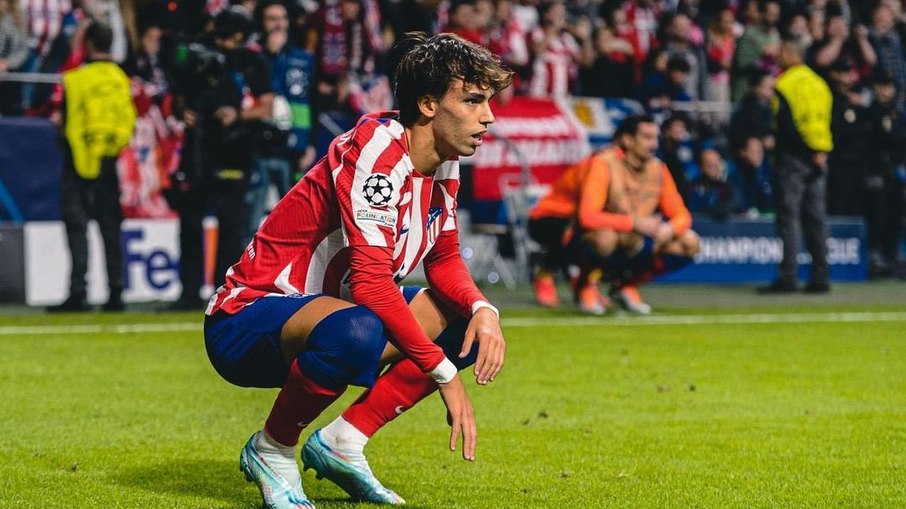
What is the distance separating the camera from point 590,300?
12656mm

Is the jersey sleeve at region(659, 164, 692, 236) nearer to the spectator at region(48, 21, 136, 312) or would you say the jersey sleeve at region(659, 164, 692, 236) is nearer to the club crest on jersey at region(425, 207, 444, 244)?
the spectator at region(48, 21, 136, 312)

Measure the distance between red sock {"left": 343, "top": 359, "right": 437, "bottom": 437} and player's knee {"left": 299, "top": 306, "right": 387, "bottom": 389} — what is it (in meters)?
0.38

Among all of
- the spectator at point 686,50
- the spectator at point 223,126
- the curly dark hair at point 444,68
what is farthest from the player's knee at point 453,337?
the spectator at point 686,50

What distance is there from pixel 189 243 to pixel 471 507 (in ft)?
25.5

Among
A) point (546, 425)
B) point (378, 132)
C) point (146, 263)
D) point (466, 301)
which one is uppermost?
point (378, 132)

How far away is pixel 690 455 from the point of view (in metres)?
5.88

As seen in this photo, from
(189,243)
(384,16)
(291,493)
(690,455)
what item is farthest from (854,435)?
(384,16)

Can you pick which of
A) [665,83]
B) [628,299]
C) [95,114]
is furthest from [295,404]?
[665,83]

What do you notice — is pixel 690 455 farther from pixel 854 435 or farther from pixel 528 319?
pixel 528 319

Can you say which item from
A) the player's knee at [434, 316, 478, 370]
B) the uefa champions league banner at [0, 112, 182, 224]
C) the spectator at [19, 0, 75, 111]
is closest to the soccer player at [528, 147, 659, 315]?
the uefa champions league banner at [0, 112, 182, 224]

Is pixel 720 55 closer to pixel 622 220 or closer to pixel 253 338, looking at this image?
pixel 622 220

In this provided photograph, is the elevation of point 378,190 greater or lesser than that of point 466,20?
lesser

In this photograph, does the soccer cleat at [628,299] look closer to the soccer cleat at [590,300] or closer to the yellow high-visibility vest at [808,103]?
the soccer cleat at [590,300]

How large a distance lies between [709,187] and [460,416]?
13.5 meters
